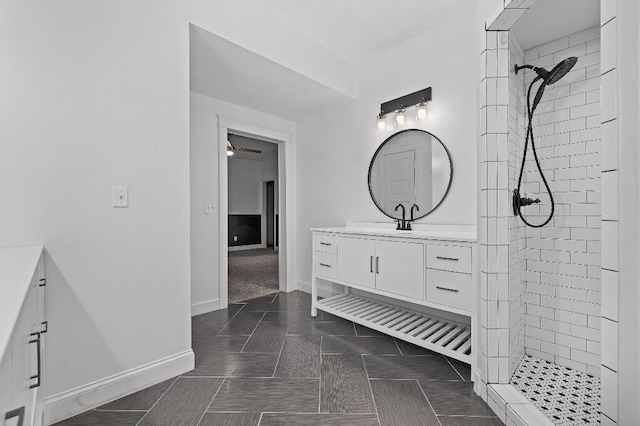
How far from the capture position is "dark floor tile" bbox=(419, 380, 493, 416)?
154 centimetres

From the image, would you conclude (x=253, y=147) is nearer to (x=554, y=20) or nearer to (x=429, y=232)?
(x=429, y=232)

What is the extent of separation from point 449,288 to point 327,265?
1155mm

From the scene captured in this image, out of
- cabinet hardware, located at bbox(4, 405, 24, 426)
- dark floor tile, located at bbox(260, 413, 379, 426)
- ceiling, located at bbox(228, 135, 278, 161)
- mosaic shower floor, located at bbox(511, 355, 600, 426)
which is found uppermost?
ceiling, located at bbox(228, 135, 278, 161)

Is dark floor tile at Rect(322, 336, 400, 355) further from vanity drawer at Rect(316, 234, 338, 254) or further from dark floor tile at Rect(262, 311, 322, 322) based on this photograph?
vanity drawer at Rect(316, 234, 338, 254)

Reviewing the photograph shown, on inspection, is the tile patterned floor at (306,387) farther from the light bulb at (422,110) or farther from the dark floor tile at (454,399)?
the light bulb at (422,110)

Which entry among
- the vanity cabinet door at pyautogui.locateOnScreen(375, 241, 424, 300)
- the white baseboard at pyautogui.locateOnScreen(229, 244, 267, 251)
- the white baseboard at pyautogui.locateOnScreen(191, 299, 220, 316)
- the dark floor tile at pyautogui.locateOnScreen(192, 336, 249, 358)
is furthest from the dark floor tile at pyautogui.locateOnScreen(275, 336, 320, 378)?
the white baseboard at pyautogui.locateOnScreen(229, 244, 267, 251)

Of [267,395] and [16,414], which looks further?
[267,395]

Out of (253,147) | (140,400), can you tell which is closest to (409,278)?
(140,400)

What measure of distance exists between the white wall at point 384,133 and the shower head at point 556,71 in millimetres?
554

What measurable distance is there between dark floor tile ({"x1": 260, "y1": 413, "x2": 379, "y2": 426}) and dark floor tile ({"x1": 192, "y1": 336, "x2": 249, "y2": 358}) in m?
0.82

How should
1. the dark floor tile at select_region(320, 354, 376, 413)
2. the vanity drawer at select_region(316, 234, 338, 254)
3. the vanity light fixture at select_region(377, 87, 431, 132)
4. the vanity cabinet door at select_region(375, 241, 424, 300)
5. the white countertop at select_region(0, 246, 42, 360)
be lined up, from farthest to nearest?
the vanity drawer at select_region(316, 234, 338, 254) → the vanity light fixture at select_region(377, 87, 431, 132) → the vanity cabinet door at select_region(375, 241, 424, 300) → the dark floor tile at select_region(320, 354, 376, 413) → the white countertop at select_region(0, 246, 42, 360)

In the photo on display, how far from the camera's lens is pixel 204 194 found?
315 centimetres

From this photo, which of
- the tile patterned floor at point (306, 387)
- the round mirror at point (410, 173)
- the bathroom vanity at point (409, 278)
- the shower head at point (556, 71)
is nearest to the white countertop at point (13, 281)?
the tile patterned floor at point (306, 387)

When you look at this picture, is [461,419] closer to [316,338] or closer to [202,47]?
[316,338]
